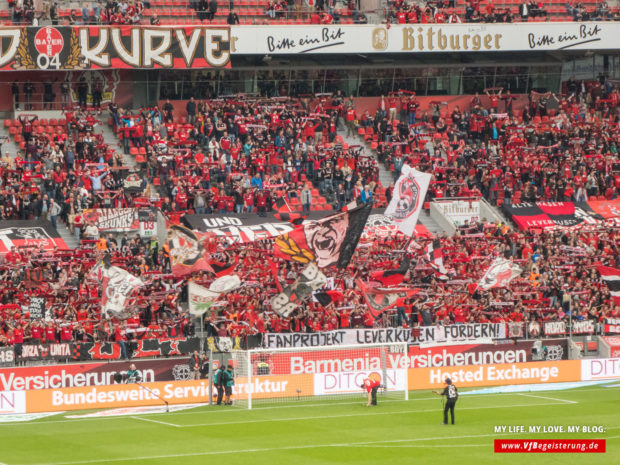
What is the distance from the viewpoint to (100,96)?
5400cm

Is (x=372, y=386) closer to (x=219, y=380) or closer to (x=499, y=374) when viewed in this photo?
(x=219, y=380)

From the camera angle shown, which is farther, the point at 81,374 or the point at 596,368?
the point at 596,368

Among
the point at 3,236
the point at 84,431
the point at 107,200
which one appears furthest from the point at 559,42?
the point at 84,431

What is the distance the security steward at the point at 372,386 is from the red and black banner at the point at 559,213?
1913cm

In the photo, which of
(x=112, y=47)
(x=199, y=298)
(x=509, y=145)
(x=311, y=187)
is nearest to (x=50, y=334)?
(x=199, y=298)

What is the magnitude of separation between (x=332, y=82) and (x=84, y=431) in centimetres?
3207

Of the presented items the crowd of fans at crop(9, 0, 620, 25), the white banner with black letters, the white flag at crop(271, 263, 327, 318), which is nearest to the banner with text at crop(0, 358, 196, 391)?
the white flag at crop(271, 263, 327, 318)

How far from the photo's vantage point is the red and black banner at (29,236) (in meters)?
43.8

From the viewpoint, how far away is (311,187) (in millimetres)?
51219

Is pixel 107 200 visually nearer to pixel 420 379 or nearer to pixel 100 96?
pixel 100 96

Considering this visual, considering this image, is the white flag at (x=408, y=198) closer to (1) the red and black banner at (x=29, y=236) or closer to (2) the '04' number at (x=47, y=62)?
(1) the red and black banner at (x=29, y=236)

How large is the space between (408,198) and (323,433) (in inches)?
454

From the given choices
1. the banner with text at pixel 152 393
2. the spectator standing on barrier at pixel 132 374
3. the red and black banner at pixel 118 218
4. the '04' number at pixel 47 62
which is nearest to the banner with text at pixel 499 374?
the banner with text at pixel 152 393

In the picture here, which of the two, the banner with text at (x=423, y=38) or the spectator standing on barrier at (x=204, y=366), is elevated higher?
the banner with text at (x=423, y=38)
